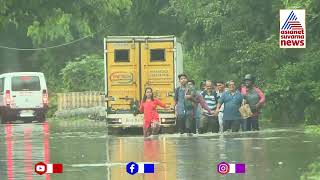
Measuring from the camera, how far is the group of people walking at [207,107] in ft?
79.3

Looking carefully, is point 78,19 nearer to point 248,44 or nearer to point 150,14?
point 248,44

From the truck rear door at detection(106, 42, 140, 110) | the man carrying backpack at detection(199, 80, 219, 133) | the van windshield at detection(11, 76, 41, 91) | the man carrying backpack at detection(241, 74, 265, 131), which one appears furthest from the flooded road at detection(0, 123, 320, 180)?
the van windshield at detection(11, 76, 41, 91)

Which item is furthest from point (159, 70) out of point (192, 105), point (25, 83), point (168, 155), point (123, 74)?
point (25, 83)

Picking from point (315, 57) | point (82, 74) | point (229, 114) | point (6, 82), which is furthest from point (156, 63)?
point (82, 74)

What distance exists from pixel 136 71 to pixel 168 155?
919 cm

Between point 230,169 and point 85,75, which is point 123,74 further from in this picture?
point 85,75

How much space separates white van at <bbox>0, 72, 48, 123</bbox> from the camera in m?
39.4

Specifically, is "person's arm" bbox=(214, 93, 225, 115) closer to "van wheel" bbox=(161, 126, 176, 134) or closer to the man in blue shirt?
the man in blue shirt

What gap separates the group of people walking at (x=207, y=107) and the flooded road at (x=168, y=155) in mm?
820

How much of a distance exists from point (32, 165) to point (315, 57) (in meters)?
14.1

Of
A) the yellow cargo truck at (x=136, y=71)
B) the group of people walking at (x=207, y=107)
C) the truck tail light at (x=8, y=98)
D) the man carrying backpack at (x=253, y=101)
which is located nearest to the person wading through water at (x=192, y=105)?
the group of people walking at (x=207, y=107)

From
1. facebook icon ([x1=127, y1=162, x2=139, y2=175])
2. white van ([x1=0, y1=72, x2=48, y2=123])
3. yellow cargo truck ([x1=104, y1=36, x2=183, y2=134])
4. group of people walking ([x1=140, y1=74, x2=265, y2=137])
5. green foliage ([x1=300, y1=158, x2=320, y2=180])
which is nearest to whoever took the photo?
facebook icon ([x1=127, y1=162, x2=139, y2=175])

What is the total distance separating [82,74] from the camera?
4956cm

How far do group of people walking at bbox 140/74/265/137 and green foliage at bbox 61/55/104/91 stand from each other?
22410 mm
